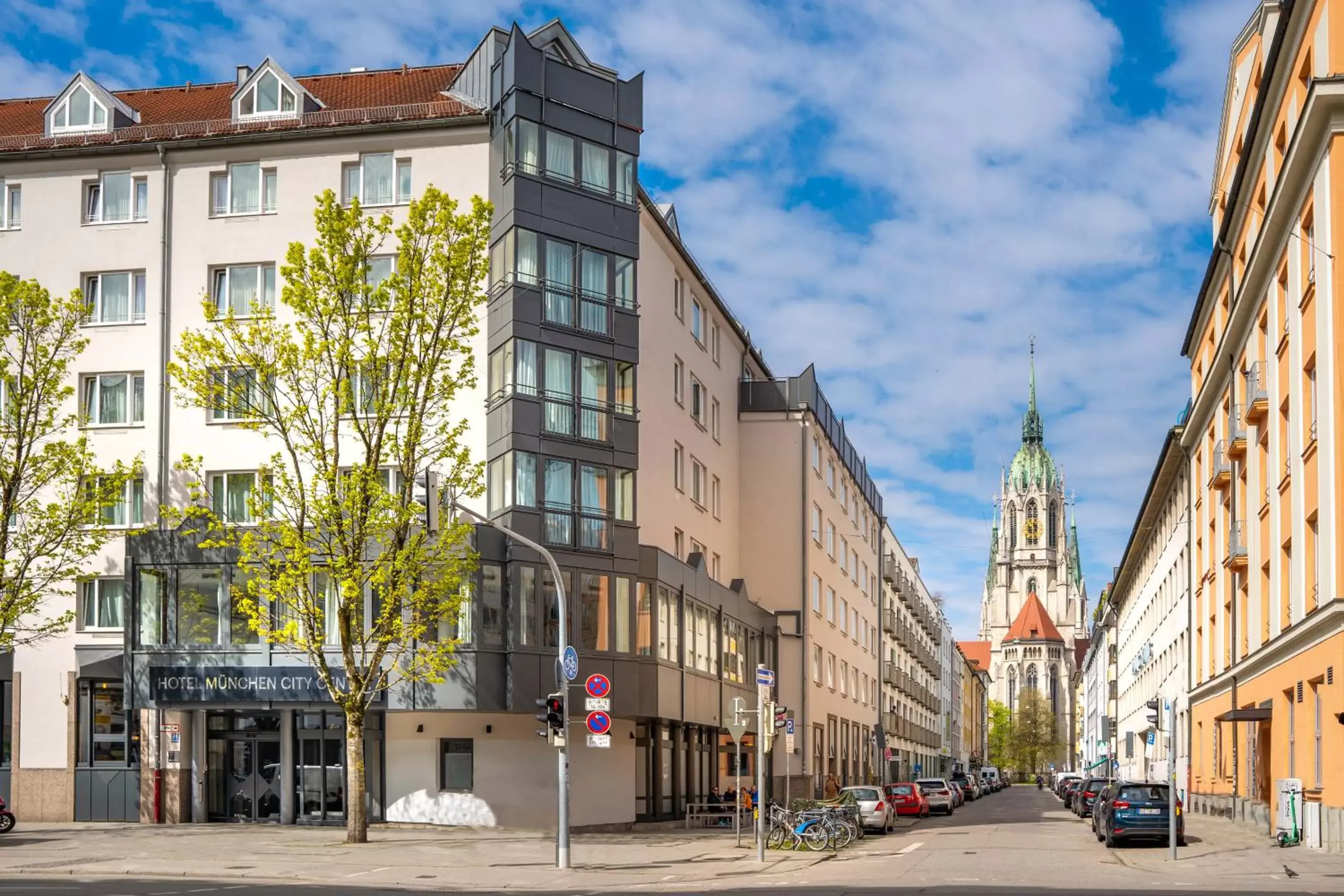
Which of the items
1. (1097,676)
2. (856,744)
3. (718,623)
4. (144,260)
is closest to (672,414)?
(718,623)

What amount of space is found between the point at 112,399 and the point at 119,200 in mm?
5182

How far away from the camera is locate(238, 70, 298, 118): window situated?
39.9m

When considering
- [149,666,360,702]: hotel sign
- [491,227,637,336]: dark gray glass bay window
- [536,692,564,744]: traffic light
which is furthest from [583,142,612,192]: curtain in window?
[536,692,564,744]: traffic light

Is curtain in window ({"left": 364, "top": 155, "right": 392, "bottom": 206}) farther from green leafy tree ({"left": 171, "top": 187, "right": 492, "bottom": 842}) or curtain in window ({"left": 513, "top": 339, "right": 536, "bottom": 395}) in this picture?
green leafy tree ({"left": 171, "top": 187, "right": 492, "bottom": 842})

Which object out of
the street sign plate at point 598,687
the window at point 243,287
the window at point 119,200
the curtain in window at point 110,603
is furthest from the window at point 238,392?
the street sign plate at point 598,687

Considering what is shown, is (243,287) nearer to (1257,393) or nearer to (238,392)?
(238,392)

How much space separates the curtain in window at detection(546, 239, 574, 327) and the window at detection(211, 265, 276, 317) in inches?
276

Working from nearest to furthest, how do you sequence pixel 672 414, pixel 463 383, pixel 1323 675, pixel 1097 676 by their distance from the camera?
1. pixel 1323 675
2. pixel 463 383
3. pixel 672 414
4. pixel 1097 676

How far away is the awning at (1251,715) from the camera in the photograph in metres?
36.6

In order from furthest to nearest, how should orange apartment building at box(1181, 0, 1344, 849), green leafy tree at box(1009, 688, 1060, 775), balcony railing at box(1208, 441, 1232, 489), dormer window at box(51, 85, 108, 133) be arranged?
green leafy tree at box(1009, 688, 1060, 775) < balcony railing at box(1208, 441, 1232, 489) < dormer window at box(51, 85, 108, 133) < orange apartment building at box(1181, 0, 1344, 849)

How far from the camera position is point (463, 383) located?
33.6 metres

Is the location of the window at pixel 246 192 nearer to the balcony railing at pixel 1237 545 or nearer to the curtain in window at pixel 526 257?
the curtain in window at pixel 526 257

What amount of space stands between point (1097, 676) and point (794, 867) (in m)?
120

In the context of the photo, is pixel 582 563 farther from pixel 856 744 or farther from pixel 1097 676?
pixel 1097 676
